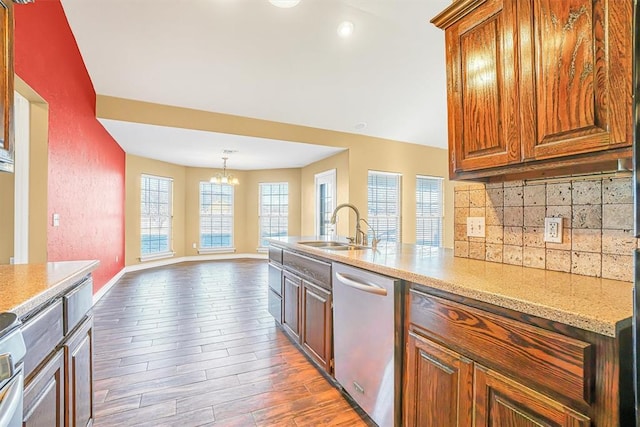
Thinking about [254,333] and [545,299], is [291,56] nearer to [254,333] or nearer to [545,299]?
[254,333]

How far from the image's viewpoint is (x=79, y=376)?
4.27 ft

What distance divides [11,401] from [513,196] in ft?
6.68

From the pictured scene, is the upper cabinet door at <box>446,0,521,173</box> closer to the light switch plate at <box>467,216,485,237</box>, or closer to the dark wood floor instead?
the light switch plate at <box>467,216,485,237</box>

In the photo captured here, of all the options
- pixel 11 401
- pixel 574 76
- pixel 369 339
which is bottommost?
pixel 369 339

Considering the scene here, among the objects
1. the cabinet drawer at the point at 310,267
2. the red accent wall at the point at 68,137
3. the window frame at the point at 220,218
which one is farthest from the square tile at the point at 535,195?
the window frame at the point at 220,218

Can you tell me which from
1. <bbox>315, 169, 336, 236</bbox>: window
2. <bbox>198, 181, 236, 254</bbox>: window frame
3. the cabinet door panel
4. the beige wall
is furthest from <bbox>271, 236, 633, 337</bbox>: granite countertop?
<bbox>198, 181, 236, 254</bbox>: window frame

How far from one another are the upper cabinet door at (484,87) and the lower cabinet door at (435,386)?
0.86 m

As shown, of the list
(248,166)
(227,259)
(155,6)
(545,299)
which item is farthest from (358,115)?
(227,259)

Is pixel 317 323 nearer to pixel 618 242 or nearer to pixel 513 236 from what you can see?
pixel 513 236

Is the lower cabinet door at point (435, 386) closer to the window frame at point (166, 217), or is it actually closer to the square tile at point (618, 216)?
the square tile at point (618, 216)

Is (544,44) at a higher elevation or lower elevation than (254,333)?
higher

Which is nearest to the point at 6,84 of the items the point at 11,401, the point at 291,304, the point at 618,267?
the point at 11,401

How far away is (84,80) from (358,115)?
3.64 metres

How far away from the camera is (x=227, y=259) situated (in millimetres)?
7527
